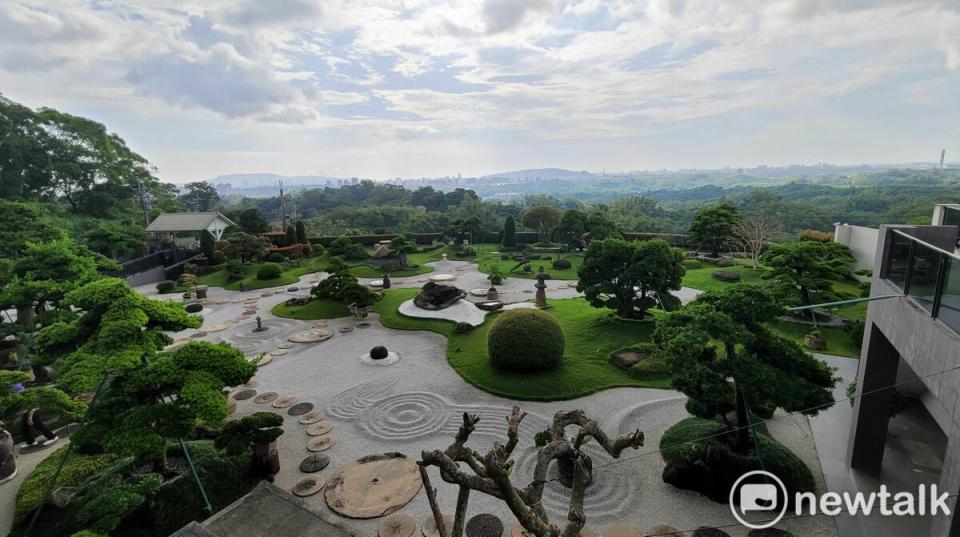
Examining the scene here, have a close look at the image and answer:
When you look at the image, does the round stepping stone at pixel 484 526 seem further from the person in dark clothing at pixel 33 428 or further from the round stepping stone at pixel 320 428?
the person in dark clothing at pixel 33 428

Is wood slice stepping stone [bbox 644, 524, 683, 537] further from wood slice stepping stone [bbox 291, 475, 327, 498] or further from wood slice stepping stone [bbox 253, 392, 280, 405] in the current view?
wood slice stepping stone [bbox 253, 392, 280, 405]

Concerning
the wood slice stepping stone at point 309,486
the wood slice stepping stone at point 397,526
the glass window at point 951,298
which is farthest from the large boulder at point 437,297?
the glass window at point 951,298

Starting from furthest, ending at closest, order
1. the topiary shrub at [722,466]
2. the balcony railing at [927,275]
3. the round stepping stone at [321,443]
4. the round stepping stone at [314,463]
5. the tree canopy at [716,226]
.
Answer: the tree canopy at [716,226] → the round stepping stone at [321,443] → the round stepping stone at [314,463] → the topiary shrub at [722,466] → the balcony railing at [927,275]

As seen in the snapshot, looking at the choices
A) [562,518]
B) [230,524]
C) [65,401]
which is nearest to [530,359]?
[562,518]

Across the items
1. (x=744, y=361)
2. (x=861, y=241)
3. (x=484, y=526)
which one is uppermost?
(x=744, y=361)

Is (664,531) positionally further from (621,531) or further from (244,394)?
(244,394)

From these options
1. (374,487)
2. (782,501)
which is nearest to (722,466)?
(782,501)

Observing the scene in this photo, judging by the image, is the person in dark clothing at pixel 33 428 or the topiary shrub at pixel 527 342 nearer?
the person in dark clothing at pixel 33 428
